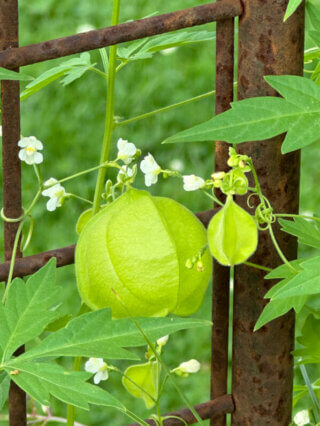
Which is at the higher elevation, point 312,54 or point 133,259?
point 312,54

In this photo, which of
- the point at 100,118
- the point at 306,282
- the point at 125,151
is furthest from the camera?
the point at 100,118

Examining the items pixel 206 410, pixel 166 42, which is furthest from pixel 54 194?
pixel 206 410

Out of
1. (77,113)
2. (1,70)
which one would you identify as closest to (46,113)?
(77,113)

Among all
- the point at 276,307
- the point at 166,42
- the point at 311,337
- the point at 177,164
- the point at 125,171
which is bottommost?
the point at 177,164

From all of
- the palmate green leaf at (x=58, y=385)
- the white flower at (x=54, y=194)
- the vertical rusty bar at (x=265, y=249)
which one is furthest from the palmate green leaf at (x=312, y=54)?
the palmate green leaf at (x=58, y=385)

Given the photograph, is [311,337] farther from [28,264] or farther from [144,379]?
[28,264]

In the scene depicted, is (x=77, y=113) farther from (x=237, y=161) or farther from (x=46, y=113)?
(x=237, y=161)

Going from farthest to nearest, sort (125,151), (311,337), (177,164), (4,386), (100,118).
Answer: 1. (100,118)
2. (177,164)
3. (311,337)
4. (125,151)
5. (4,386)
